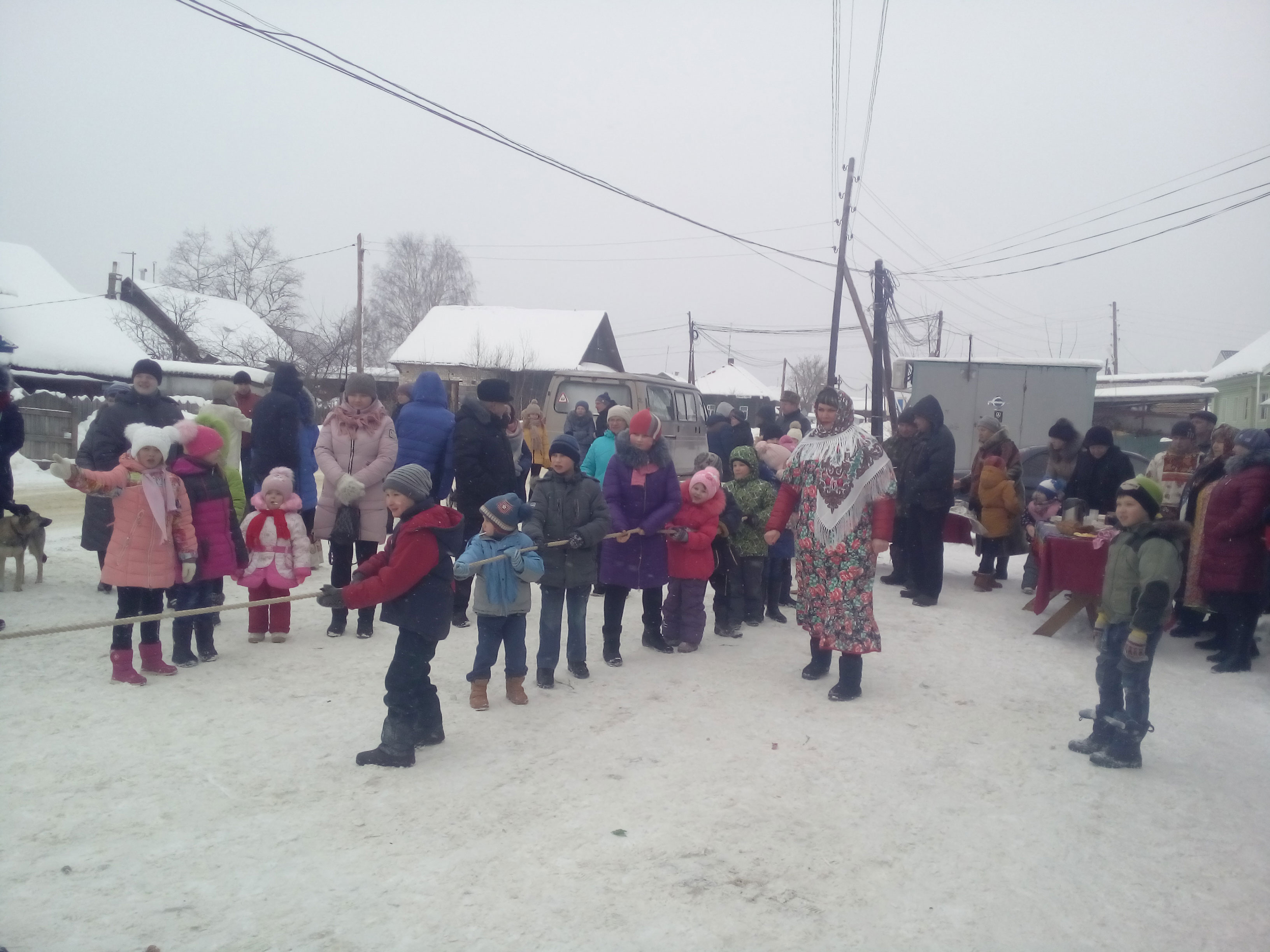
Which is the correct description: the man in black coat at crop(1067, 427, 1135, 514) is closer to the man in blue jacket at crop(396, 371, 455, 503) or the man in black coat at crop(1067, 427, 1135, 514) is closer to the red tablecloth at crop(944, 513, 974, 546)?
the red tablecloth at crop(944, 513, 974, 546)

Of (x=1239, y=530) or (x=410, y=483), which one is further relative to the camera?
(x=1239, y=530)

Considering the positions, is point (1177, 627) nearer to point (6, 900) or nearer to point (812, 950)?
point (812, 950)

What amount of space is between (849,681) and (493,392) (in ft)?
10.4

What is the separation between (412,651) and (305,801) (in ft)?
2.62

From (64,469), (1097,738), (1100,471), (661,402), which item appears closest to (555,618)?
(64,469)

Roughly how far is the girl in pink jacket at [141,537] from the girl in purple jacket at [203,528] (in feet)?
0.74

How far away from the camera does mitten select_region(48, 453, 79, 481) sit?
468cm

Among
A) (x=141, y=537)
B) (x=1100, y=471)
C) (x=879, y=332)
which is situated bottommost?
(x=141, y=537)

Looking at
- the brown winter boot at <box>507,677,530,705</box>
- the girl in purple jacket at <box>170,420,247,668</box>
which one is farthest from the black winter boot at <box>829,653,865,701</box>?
the girl in purple jacket at <box>170,420,247,668</box>

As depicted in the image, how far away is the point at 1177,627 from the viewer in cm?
725

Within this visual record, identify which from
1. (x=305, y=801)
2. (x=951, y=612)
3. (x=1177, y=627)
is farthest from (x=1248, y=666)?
(x=305, y=801)

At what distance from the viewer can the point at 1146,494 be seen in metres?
4.39

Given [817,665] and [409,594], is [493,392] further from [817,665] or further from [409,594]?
[817,665]

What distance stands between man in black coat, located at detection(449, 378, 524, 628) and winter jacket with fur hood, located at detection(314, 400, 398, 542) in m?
0.51
